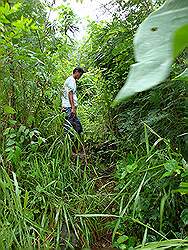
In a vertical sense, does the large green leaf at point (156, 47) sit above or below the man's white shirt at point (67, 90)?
above

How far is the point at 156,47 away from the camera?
178 millimetres

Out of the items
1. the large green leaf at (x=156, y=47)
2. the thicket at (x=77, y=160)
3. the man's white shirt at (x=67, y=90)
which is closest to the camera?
the large green leaf at (x=156, y=47)

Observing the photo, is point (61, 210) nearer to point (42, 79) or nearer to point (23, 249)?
point (23, 249)

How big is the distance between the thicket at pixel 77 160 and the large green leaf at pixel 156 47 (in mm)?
1183

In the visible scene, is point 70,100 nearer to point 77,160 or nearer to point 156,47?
point 77,160

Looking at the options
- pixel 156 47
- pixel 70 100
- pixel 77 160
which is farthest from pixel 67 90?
pixel 156 47

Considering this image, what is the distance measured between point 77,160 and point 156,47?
2.38 meters

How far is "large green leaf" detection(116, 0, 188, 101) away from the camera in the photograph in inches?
5.9

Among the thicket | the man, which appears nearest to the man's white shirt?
the man

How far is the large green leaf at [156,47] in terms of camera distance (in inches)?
5.9

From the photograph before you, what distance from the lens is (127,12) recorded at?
2.79 m

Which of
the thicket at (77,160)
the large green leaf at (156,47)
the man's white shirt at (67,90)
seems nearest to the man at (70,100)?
the man's white shirt at (67,90)

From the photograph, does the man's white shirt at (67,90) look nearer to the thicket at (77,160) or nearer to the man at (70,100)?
the man at (70,100)

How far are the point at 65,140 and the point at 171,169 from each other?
0.96 m
